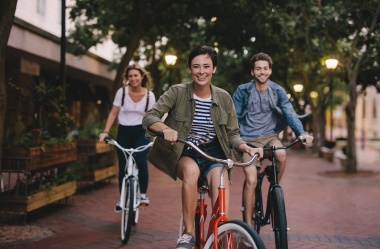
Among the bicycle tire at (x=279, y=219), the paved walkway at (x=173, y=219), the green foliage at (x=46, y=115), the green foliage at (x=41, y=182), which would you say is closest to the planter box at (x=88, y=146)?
the paved walkway at (x=173, y=219)

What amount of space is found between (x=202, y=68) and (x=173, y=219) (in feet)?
13.4

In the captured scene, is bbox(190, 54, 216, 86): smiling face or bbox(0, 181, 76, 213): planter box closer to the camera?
bbox(190, 54, 216, 86): smiling face

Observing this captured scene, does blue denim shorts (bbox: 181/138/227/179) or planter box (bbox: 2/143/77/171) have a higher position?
blue denim shorts (bbox: 181/138/227/179)

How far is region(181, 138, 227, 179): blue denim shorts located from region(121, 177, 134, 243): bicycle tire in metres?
2.03

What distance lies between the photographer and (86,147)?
11203 millimetres

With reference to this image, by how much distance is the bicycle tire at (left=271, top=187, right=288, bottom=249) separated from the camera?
4691 millimetres

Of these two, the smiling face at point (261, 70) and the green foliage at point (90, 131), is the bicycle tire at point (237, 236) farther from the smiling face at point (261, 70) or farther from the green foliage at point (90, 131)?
the green foliage at point (90, 131)

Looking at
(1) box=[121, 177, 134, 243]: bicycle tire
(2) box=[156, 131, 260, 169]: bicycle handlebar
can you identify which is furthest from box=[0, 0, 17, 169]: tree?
(2) box=[156, 131, 260, 169]: bicycle handlebar

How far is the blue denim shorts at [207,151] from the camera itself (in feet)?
14.7

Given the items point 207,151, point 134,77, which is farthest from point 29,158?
point 207,151

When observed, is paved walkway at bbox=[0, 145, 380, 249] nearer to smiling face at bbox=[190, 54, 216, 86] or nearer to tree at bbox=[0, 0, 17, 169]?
tree at bbox=[0, 0, 17, 169]

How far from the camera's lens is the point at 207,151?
4621mm

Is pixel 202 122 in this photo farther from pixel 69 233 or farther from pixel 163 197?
pixel 163 197

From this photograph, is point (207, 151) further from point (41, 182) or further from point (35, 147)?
point (41, 182)
